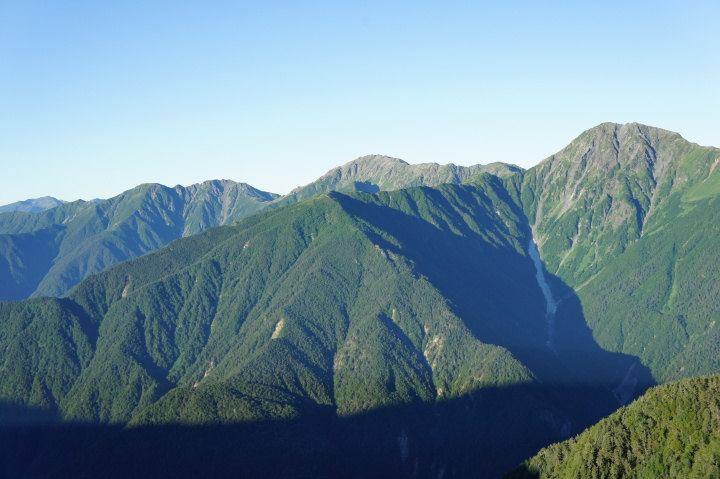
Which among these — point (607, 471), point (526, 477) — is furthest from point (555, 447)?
point (607, 471)

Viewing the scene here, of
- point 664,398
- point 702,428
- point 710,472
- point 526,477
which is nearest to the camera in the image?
point 710,472

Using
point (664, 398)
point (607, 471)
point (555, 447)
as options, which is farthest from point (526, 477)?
point (664, 398)

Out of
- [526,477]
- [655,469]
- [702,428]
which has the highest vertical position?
[702,428]

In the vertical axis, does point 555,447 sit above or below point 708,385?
below

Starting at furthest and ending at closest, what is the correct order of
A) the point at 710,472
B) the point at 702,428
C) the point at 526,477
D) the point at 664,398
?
1. the point at 526,477
2. the point at 664,398
3. the point at 702,428
4. the point at 710,472

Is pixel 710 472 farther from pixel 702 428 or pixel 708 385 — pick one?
pixel 708 385

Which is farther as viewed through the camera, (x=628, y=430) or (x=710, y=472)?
(x=628, y=430)

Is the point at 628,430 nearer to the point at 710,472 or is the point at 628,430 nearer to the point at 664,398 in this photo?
the point at 664,398
